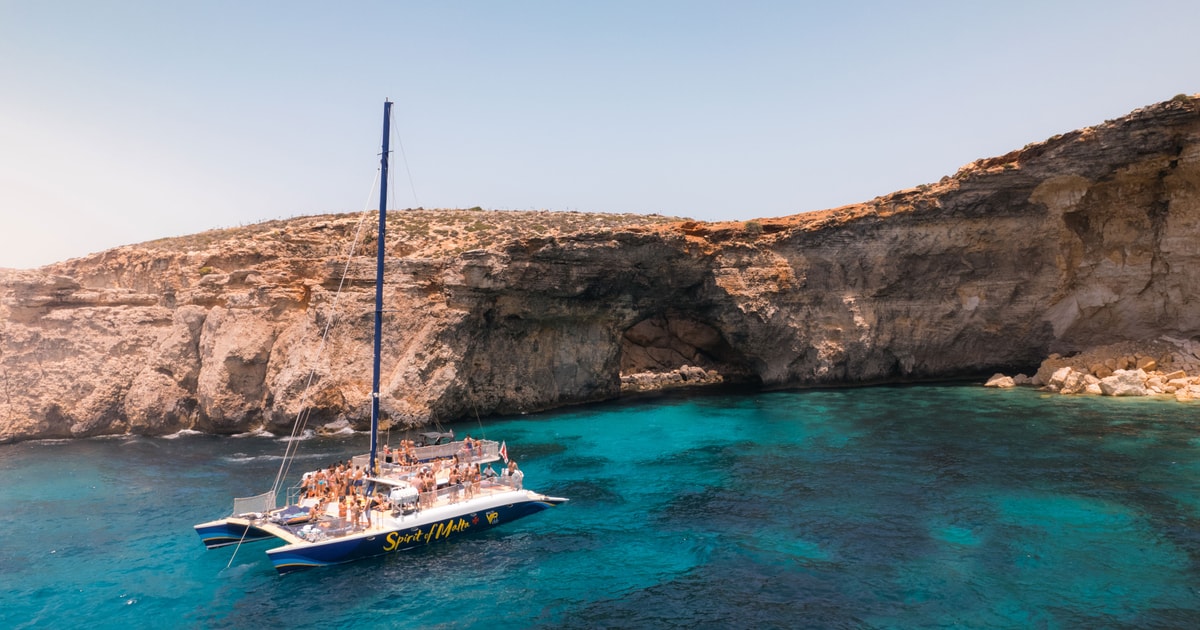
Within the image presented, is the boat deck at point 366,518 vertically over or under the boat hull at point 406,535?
over

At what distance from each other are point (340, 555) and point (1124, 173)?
4243cm

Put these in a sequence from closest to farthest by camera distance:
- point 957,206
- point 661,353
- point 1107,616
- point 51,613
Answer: point 1107,616 < point 51,613 < point 957,206 < point 661,353

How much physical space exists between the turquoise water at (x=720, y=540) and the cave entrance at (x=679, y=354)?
20550 millimetres

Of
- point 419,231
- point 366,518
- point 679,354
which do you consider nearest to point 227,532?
point 366,518

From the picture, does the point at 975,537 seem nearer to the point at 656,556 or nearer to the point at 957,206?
the point at 656,556

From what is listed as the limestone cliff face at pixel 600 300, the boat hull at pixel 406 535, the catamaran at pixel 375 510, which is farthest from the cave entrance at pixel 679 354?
the boat hull at pixel 406 535

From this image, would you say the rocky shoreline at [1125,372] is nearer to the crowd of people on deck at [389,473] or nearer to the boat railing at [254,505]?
the crowd of people on deck at [389,473]

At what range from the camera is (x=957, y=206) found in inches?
1469

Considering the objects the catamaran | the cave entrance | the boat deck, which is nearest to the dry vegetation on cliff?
the cave entrance

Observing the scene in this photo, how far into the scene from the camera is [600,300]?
41.0 m

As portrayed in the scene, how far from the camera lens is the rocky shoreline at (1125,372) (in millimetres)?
33969

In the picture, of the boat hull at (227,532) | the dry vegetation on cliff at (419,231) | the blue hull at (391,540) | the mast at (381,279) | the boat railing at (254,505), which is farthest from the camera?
the dry vegetation on cliff at (419,231)

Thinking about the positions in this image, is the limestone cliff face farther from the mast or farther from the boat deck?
the boat deck

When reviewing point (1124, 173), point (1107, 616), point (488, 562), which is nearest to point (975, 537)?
point (1107, 616)
